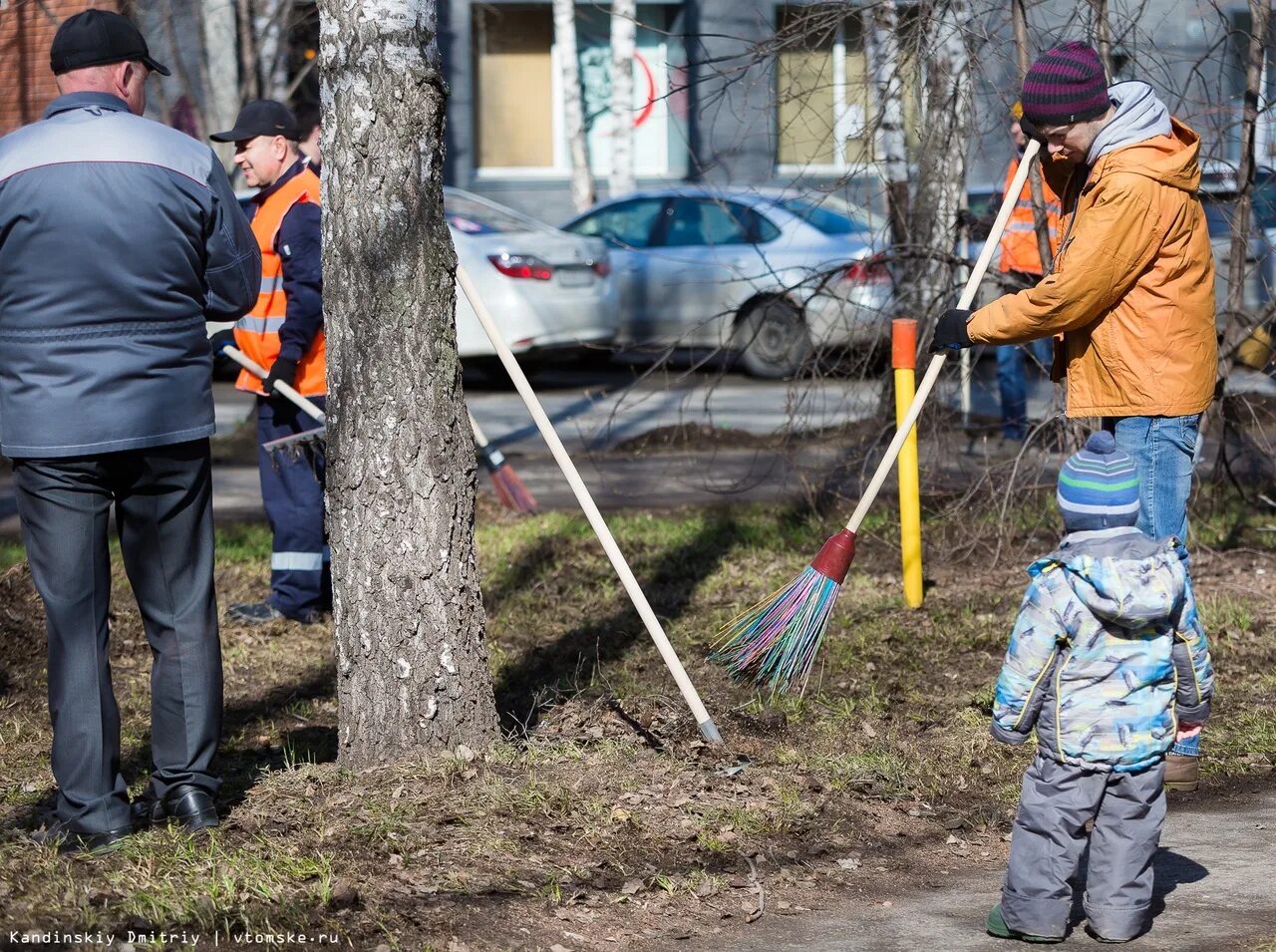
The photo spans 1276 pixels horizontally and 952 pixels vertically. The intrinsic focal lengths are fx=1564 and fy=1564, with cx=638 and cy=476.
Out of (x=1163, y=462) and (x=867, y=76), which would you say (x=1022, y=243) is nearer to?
(x=867, y=76)

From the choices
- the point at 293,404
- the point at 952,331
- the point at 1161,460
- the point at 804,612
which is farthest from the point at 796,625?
the point at 293,404

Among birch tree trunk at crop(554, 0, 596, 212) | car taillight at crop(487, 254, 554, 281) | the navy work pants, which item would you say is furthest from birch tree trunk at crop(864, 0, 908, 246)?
birch tree trunk at crop(554, 0, 596, 212)

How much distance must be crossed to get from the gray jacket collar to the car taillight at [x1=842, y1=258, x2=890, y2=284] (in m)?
3.65

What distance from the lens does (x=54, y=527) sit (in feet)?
12.0

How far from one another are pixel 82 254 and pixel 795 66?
373cm

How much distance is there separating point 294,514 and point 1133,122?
3.50 m

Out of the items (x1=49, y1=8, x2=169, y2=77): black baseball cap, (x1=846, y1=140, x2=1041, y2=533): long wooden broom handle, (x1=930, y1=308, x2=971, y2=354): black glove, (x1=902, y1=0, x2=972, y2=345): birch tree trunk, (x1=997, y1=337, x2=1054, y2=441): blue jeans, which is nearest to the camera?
(x1=49, y1=8, x2=169, y2=77): black baseball cap

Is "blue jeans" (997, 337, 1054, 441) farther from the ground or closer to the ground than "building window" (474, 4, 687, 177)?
closer to the ground

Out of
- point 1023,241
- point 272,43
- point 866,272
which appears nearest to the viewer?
point 866,272

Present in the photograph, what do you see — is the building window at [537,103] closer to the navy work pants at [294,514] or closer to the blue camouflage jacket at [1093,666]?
the navy work pants at [294,514]

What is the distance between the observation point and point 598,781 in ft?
13.8

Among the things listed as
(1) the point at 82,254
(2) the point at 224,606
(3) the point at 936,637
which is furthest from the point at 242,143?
(3) the point at 936,637

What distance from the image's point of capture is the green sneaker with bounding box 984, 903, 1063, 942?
11.1 ft

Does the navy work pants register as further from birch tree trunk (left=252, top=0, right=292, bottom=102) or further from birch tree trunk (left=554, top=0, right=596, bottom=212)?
birch tree trunk (left=554, top=0, right=596, bottom=212)
